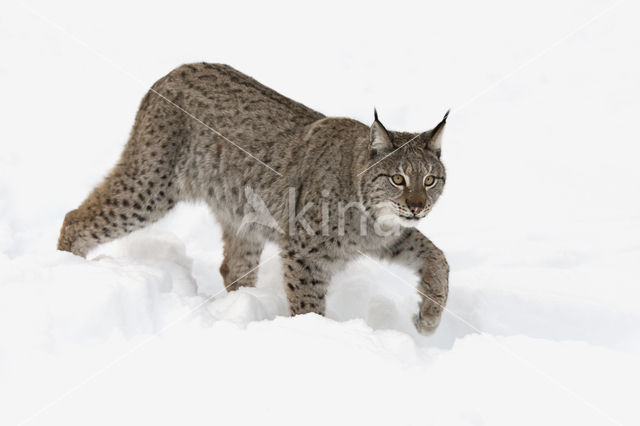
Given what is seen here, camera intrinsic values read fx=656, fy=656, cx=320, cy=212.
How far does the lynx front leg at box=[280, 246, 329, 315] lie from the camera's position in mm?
4188

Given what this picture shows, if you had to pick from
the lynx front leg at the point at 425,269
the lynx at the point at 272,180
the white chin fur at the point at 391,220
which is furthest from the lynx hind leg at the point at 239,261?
the white chin fur at the point at 391,220

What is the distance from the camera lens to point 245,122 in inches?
178

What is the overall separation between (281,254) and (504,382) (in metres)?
1.82

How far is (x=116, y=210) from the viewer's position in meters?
4.56

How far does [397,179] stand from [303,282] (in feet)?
2.94

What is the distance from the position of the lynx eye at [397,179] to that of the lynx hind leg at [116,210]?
5.35 ft

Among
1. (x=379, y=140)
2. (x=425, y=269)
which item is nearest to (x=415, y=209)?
(x=379, y=140)

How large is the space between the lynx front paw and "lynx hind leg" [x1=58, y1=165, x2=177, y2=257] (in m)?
1.92

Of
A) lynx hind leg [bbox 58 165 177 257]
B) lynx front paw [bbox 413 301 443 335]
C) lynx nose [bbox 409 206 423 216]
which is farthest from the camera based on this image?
lynx hind leg [bbox 58 165 177 257]

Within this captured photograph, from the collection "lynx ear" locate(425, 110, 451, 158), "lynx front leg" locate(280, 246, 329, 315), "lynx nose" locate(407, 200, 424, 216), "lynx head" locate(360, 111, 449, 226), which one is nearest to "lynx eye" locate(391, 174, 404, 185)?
"lynx head" locate(360, 111, 449, 226)

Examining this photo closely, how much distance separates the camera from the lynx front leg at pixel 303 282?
4188mm

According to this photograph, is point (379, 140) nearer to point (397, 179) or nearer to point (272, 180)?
point (397, 179)

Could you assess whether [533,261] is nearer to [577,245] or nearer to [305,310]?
[577,245]

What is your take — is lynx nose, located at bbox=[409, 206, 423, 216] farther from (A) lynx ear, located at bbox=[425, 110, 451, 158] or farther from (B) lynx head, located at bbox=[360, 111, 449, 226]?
(A) lynx ear, located at bbox=[425, 110, 451, 158]
